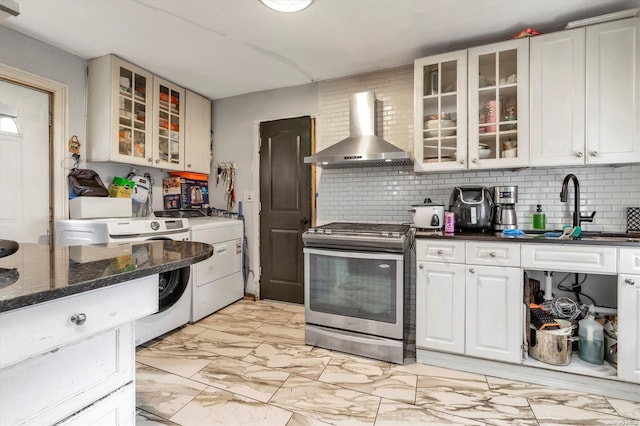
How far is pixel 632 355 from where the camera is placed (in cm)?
179

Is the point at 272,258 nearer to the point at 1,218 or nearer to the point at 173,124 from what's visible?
the point at 173,124

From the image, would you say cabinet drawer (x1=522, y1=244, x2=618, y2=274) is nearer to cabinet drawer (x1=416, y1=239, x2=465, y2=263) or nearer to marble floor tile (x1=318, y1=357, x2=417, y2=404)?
cabinet drawer (x1=416, y1=239, x2=465, y2=263)

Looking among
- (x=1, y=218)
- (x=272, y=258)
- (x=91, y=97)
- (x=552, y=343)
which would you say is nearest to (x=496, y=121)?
(x=552, y=343)

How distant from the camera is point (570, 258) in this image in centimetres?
190

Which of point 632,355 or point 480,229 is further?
point 480,229

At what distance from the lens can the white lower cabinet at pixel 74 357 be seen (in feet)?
2.42

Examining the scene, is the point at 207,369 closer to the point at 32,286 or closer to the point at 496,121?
the point at 32,286

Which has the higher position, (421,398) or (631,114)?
(631,114)

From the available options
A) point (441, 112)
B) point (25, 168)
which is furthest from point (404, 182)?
point (25, 168)

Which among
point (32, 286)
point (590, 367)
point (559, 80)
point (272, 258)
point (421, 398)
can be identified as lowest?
point (421, 398)

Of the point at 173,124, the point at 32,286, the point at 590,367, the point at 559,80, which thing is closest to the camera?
the point at 32,286

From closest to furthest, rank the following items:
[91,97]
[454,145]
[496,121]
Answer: [496,121], [454,145], [91,97]

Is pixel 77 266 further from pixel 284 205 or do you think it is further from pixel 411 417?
pixel 284 205

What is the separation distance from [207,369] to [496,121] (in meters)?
2.79
